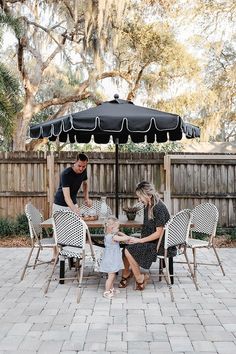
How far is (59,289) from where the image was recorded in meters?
4.94

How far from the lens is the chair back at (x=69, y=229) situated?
181 inches

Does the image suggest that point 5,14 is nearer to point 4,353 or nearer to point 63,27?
point 63,27

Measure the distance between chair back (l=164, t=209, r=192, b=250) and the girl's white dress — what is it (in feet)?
1.60

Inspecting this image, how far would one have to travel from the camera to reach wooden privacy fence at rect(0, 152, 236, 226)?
29.2 feet

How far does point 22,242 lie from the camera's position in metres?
8.20

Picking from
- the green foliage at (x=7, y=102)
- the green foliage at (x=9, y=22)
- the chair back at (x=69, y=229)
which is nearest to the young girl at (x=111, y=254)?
the chair back at (x=69, y=229)

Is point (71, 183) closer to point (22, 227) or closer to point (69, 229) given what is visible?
point (69, 229)

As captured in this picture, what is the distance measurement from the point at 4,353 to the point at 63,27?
12.0m

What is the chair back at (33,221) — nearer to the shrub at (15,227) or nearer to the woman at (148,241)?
the woman at (148,241)

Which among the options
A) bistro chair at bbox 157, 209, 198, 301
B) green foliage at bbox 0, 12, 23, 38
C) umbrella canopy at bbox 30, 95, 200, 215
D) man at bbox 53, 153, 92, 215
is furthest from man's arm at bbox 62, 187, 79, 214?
green foliage at bbox 0, 12, 23, 38

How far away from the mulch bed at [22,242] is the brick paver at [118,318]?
2489 mm

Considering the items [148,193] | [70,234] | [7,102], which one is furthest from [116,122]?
[7,102]

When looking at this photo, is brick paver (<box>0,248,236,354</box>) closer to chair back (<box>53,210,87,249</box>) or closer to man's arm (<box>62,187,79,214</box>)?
chair back (<box>53,210,87,249</box>)

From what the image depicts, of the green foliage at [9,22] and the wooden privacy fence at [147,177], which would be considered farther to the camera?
the green foliage at [9,22]
